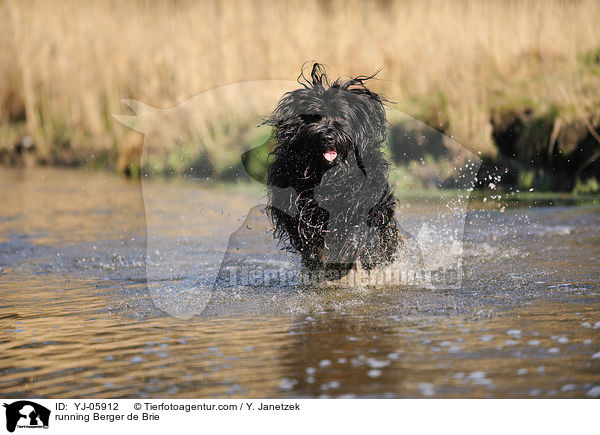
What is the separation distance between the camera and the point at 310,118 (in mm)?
4562

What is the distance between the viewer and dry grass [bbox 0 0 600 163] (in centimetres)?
999

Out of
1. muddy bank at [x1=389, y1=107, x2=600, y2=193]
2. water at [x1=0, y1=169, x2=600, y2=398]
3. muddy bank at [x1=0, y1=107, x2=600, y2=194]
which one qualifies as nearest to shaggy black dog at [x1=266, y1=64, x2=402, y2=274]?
water at [x1=0, y1=169, x2=600, y2=398]

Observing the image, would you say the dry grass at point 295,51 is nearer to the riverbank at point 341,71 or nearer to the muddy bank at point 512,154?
the riverbank at point 341,71

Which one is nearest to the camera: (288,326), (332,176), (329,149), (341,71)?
(288,326)

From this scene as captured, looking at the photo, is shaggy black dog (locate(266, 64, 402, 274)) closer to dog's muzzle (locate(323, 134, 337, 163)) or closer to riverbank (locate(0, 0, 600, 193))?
dog's muzzle (locate(323, 134, 337, 163))

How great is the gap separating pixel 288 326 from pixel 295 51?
7015 mm

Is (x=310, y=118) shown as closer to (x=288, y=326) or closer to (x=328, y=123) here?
(x=328, y=123)

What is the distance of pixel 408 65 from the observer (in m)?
10.2
